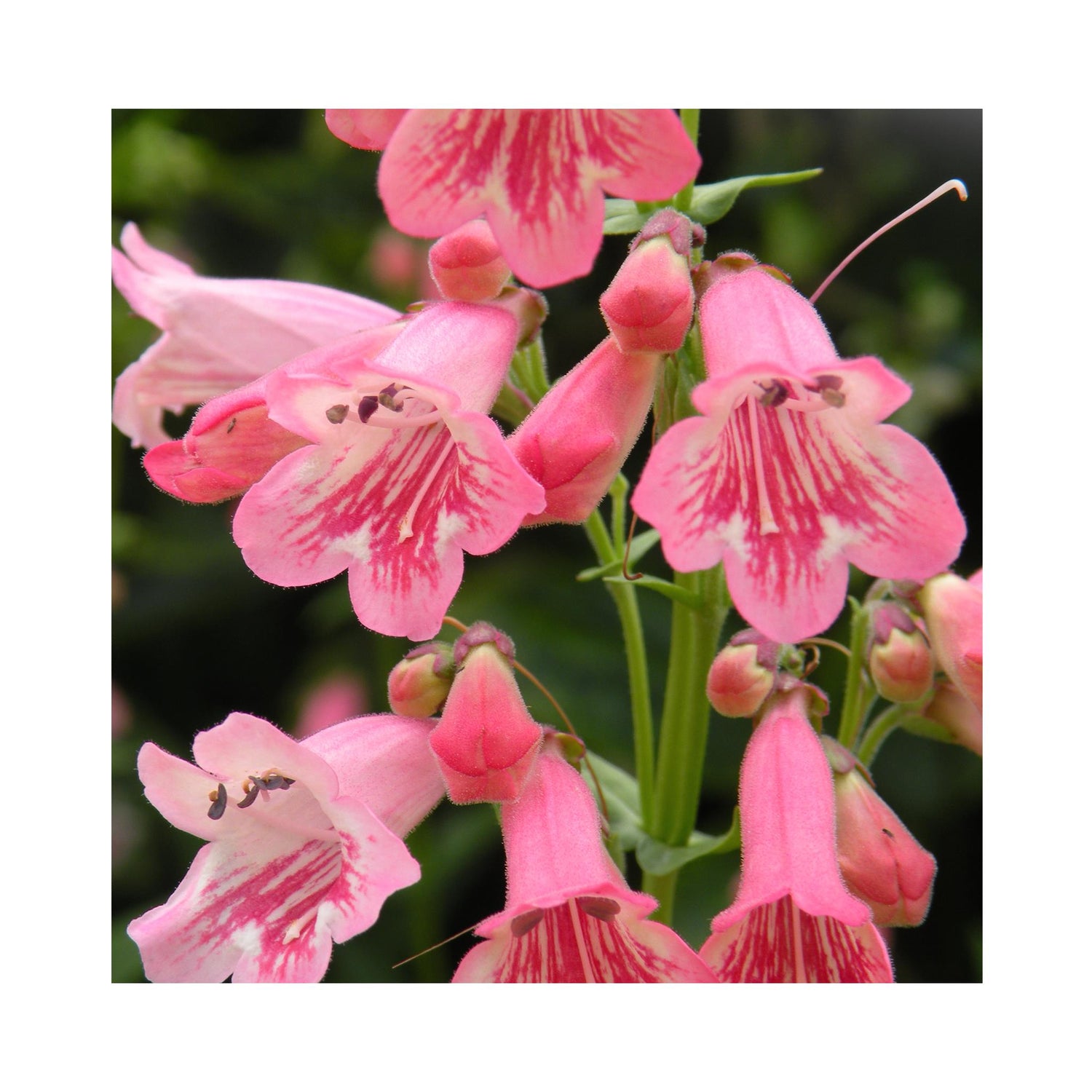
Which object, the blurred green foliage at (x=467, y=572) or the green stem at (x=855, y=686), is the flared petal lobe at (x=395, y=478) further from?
the blurred green foliage at (x=467, y=572)

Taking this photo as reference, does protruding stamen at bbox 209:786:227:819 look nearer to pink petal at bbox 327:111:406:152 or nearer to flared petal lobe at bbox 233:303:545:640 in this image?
flared petal lobe at bbox 233:303:545:640

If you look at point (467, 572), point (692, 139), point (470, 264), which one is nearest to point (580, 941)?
point (470, 264)

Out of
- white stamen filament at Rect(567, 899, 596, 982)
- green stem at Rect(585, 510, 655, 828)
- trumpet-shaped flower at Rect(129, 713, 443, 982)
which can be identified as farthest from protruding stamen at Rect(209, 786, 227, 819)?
green stem at Rect(585, 510, 655, 828)

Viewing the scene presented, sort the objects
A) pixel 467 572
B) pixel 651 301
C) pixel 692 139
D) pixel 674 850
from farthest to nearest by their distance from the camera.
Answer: pixel 467 572
pixel 674 850
pixel 692 139
pixel 651 301

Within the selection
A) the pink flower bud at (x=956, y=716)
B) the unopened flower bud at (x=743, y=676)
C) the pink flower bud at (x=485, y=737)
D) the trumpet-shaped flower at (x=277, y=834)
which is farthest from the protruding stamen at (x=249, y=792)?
the pink flower bud at (x=956, y=716)

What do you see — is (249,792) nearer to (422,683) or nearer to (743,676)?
(422,683)
